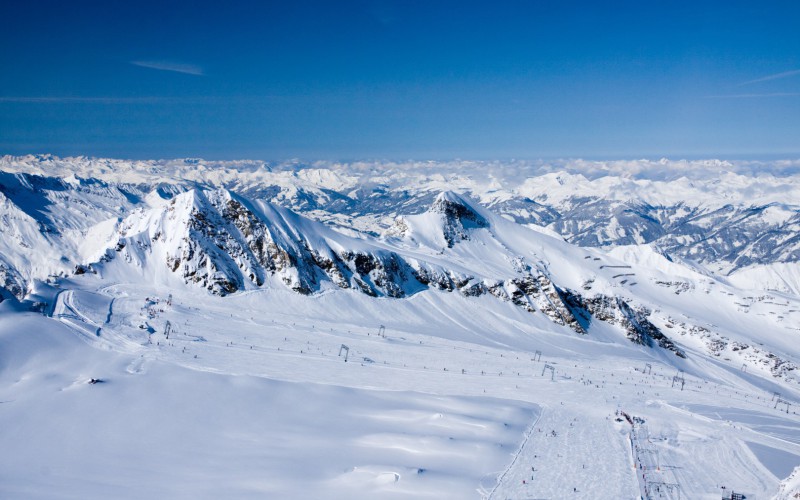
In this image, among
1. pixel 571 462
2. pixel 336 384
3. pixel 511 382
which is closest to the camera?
pixel 571 462

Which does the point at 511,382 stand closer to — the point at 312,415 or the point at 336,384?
the point at 336,384

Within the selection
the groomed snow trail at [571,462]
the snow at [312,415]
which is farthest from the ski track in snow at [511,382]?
the snow at [312,415]

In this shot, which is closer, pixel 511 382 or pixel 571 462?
pixel 571 462

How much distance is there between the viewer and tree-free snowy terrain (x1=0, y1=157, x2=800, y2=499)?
43438 mm

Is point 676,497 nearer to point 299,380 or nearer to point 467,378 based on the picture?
point 467,378

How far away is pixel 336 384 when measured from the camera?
6725cm

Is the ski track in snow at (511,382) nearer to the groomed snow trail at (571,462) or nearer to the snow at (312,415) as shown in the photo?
the groomed snow trail at (571,462)

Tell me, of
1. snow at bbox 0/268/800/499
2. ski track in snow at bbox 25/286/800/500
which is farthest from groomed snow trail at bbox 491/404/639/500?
snow at bbox 0/268/800/499

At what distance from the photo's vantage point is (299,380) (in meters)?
66.7

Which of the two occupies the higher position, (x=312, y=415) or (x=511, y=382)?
(x=511, y=382)

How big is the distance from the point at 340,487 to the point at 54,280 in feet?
303

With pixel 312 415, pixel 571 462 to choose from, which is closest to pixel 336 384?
pixel 312 415

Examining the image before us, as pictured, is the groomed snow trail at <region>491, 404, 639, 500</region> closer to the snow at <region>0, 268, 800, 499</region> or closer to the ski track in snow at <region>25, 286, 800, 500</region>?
the ski track in snow at <region>25, 286, 800, 500</region>

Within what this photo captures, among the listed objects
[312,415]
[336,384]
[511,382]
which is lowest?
[312,415]
